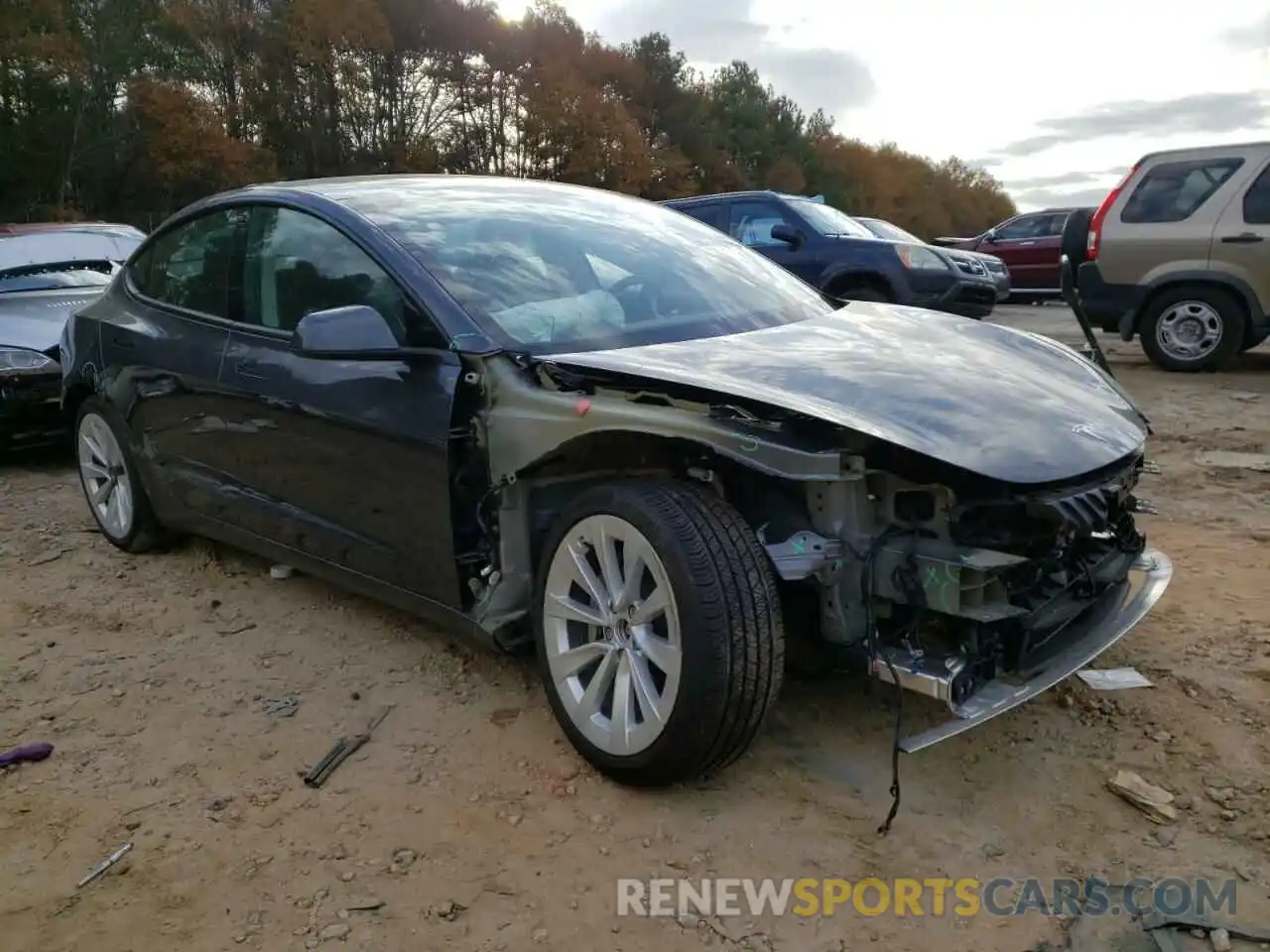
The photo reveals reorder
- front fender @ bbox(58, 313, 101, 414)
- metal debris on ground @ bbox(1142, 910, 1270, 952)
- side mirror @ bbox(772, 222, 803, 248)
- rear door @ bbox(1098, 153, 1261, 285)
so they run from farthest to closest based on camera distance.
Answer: side mirror @ bbox(772, 222, 803, 248) < rear door @ bbox(1098, 153, 1261, 285) < front fender @ bbox(58, 313, 101, 414) < metal debris on ground @ bbox(1142, 910, 1270, 952)

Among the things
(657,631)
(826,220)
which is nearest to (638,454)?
(657,631)

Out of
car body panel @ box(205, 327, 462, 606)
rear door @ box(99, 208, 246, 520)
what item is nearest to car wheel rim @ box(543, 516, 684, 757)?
car body panel @ box(205, 327, 462, 606)

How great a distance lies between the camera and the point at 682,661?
2.48m

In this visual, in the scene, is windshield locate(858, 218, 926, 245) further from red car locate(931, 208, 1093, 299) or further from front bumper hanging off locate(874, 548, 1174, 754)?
front bumper hanging off locate(874, 548, 1174, 754)

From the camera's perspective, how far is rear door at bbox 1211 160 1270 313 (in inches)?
334

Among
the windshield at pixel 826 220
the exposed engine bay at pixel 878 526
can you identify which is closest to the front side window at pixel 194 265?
the exposed engine bay at pixel 878 526

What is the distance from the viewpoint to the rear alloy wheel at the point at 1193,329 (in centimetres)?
871

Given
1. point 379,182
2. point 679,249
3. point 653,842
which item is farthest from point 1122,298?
point 653,842

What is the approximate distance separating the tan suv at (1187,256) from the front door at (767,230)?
243cm

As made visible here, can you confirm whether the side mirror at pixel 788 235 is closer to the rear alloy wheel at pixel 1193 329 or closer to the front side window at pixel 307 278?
the rear alloy wheel at pixel 1193 329

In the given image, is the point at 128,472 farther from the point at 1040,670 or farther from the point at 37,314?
the point at 1040,670

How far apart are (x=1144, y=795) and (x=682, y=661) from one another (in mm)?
1215

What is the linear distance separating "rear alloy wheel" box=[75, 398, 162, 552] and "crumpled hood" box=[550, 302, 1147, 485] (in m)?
2.55

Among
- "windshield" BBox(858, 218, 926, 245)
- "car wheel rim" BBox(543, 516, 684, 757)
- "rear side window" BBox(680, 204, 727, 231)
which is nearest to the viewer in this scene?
"car wheel rim" BBox(543, 516, 684, 757)
